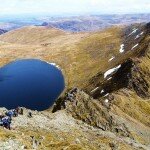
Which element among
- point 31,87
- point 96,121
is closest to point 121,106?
point 96,121

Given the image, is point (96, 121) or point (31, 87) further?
point (31, 87)

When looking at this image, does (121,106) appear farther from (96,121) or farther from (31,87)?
(31,87)

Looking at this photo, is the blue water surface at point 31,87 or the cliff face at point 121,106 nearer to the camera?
the cliff face at point 121,106

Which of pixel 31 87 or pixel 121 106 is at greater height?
pixel 121 106

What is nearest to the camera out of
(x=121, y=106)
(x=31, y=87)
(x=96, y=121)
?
(x=96, y=121)

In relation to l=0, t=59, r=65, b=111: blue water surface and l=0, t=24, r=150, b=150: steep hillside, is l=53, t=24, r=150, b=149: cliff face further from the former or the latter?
l=0, t=59, r=65, b=111: blue water surface

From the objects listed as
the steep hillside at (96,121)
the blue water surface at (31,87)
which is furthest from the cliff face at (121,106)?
the blue water surface at (31,87)

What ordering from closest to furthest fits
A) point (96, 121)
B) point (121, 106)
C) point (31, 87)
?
1. point (96, 121)
2. point (121, 106)
3. point (31, 87)

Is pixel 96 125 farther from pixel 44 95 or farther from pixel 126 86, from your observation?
pixel 44 95

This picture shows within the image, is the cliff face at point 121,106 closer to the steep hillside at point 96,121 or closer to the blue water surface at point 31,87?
the steep hillside at point 96,121

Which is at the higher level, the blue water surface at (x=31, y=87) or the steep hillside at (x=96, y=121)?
the steep hillside at (x=96, y=121)

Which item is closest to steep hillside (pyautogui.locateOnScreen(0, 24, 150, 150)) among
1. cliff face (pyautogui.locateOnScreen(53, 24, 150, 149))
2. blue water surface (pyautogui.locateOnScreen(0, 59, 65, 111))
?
cliff face (pyautogui.locateOnScreen(53, 24, 150, 149))

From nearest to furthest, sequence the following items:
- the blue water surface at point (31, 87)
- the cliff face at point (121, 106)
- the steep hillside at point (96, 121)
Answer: the steep hillside at point (96, 121) → the cliff face at point (121, 106) → the blue water surface at point (31, 87)

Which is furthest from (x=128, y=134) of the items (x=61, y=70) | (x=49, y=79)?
(x=61, y=70)
